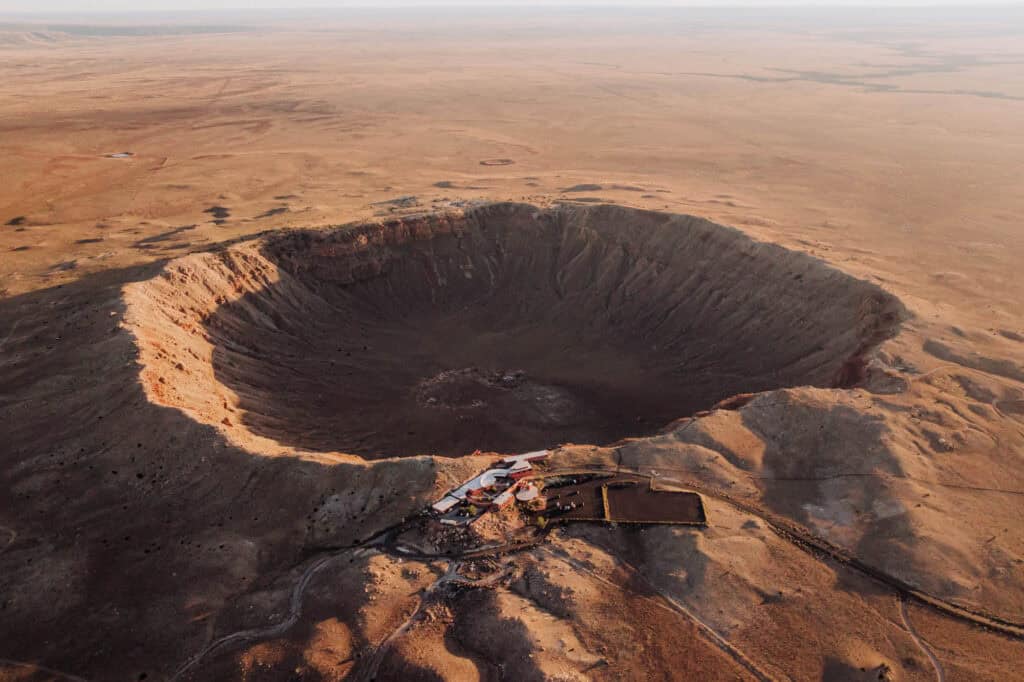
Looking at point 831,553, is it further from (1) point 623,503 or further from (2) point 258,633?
(2) point 258,633

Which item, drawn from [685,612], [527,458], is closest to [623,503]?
[527,458]

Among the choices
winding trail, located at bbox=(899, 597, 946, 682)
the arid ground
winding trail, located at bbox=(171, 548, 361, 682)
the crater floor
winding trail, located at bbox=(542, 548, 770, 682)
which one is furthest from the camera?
the crater floor

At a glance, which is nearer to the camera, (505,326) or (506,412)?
(506,412)

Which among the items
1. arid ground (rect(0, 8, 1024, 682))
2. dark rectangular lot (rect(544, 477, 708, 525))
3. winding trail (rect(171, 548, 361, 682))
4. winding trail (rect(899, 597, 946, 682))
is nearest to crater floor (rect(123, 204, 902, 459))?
arid ground (rect(0, 8, 1024, 682))

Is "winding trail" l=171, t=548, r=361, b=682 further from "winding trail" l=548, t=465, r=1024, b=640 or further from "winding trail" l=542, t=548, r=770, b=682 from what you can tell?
"winding trail" l=548, t=465, r=1024, b=640

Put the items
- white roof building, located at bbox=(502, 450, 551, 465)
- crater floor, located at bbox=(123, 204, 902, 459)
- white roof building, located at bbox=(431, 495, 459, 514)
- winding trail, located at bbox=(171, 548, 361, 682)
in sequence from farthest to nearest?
1. crater floor, located at bbox=(123, 204, 902, 459)
2. white roof building, located at bbox=(502, 450, 551, 465)
3. white roof building, located at bbox=(431, 495, 459, 514)
4. winding trail, located at bbox=(171, 548, 361, 682)

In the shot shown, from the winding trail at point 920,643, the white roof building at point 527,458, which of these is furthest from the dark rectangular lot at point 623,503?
the winding trail at point 920,643

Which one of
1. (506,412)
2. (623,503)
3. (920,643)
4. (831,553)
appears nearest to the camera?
(920,643)
